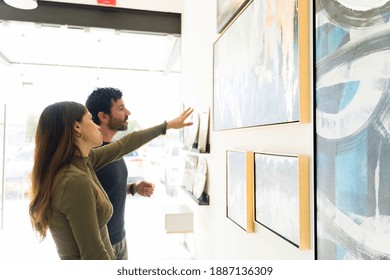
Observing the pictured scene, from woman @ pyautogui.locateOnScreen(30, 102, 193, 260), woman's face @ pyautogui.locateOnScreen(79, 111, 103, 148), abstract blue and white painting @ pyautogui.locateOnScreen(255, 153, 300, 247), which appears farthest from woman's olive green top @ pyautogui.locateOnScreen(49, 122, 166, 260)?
abstract blue and white painting @ pyautogui.locateOnScreen(255, 153, 300, 247)

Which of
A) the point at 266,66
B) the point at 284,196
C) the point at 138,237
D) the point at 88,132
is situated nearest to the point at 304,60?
the point at 266,66

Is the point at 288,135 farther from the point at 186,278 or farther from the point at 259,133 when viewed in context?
the point at 186,278

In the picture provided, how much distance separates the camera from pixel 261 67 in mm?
1122

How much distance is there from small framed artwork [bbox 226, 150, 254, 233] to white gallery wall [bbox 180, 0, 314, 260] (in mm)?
46

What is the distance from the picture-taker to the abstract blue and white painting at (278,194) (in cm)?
89

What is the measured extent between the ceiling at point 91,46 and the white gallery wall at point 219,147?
23.4 inches

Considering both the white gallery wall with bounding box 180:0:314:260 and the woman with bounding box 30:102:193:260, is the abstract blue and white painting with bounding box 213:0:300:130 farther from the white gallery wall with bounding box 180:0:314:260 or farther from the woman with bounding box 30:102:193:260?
the woman with bounding box 30:102:193:260

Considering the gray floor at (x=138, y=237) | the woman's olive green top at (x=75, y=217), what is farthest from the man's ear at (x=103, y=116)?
the gray floor at (x=138, y=237)

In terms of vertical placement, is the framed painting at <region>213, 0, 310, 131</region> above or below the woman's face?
above

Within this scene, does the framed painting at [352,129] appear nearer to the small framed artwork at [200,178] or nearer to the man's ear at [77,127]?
the man's ear at [77,127]

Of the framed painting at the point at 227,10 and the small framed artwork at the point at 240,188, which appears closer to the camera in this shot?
the small framed artwork at the point at 240,188

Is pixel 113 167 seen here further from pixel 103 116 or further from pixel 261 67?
pixel 261 67

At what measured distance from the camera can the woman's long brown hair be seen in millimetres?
938

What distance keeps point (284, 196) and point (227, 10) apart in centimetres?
110
